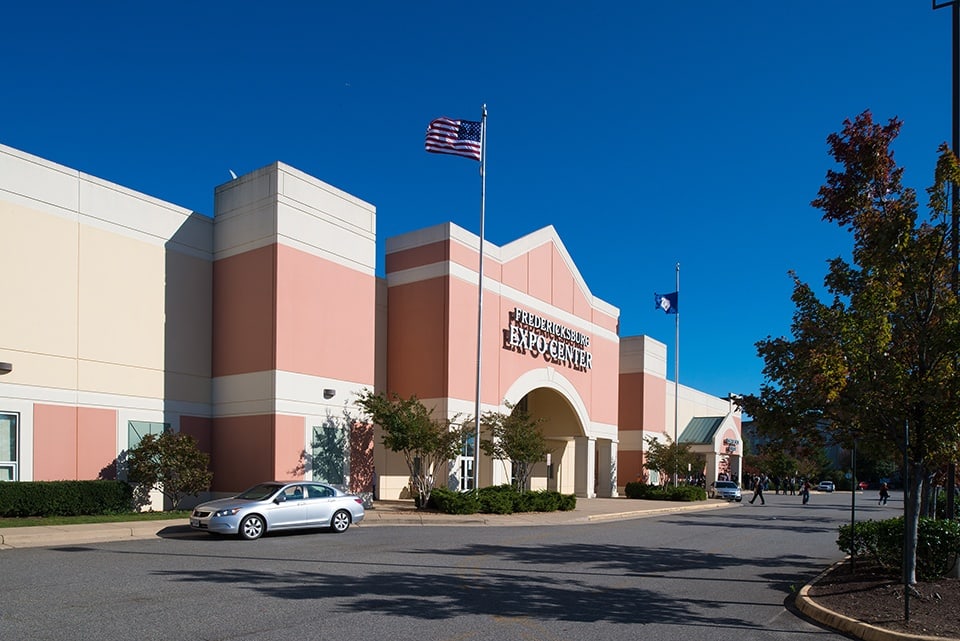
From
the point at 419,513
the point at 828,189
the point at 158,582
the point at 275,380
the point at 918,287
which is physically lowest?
the point at 419,513

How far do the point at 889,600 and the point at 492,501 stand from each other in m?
16.9

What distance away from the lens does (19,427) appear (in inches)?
858

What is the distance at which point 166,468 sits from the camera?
2336 centimetres

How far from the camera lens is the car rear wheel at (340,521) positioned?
20453 mm

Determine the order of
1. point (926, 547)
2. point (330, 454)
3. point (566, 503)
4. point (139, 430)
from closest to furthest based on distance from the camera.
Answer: point (926, 547) < point (139, 430) < point (330, 454) < point (566, 503)

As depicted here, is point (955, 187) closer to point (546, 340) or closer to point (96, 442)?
point (96, 442)

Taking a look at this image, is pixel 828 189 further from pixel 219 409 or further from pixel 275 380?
pixel 219 409

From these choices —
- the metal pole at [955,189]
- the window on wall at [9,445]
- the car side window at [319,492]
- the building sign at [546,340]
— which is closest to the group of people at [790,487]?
the building sign at [546,340]

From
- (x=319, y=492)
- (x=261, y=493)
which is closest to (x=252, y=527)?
(x=261, y=493)

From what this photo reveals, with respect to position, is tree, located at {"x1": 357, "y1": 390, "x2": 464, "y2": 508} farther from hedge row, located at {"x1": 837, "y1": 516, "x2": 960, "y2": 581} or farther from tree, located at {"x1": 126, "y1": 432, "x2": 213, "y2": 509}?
hedge row, located at {"x1": 837, "y1": 516, "x2": 960, "y2": 581}

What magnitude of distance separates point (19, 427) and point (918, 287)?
71.3 ft

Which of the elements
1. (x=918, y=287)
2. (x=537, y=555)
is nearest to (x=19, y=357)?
(x=537, y=555)

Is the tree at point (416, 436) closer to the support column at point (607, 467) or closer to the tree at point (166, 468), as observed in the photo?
the tree at point (166, 468)

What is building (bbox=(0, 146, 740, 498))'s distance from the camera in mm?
22625
